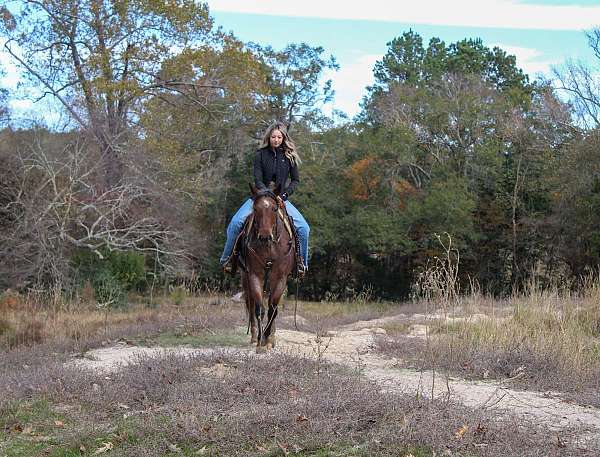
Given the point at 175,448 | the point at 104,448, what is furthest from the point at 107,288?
the point at 175,448

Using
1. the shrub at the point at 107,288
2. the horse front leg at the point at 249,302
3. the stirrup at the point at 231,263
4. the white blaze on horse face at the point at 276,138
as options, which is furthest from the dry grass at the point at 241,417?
the shrub at the point at 107,288

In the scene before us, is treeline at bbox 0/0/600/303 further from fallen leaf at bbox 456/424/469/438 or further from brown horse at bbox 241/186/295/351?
fallen leaf at bbox 456/424/469/438

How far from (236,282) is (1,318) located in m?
21.2

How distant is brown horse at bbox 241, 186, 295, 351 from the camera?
33.2ft

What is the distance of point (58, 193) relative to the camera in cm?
2441

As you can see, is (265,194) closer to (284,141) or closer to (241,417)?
(284,141)

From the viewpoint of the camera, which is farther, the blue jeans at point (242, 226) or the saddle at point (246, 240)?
the blue jeans at point (242, 226)

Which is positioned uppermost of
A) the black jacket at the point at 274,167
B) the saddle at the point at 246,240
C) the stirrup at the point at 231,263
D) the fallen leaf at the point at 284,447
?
the black jacket at the point at 274,167

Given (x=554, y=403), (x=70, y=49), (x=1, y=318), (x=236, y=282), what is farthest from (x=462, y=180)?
(x=554, y=403)

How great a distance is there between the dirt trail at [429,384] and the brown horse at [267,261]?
0.53m

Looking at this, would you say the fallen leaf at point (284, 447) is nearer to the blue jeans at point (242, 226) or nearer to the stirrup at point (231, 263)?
the blue jeans at point (242, 226)

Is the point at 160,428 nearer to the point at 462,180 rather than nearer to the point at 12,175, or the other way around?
the point at 12,175

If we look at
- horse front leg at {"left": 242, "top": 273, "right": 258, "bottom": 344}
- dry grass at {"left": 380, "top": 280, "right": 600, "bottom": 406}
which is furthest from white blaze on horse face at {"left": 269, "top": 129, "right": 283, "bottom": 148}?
dry grass at {"left": 380, "top": 280, "right": 600, "bottom": 406}

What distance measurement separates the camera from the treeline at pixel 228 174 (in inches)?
1020
